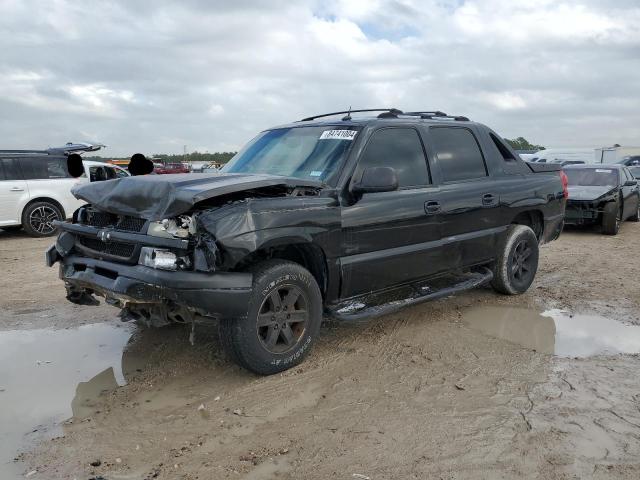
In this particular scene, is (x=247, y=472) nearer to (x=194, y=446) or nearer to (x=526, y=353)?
(x=194, y=446)

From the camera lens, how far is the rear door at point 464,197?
507cm

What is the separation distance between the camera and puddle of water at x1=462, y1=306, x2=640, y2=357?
15.1ft

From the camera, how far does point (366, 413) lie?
340 centimetres

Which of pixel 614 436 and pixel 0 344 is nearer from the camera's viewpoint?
pixel 614 436

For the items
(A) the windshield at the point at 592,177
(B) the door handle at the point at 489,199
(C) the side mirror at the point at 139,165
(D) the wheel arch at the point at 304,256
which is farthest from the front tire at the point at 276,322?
(A) the windshield at the point at 592,177

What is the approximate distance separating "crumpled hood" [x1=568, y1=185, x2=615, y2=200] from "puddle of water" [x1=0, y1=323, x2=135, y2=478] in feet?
31.2

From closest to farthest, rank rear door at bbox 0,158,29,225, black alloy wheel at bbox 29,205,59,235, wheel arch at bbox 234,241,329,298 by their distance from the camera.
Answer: wheel arch at bbox 234,241,329,298 < rear door at bbox 0,158,29,225 < black alloy wheel at bbox 29,205,59,235

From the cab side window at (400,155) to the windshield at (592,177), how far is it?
8679 mm

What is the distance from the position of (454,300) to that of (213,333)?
2669 millimetres

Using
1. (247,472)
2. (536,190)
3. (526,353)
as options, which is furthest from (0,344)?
(536,190)

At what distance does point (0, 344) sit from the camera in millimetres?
4750

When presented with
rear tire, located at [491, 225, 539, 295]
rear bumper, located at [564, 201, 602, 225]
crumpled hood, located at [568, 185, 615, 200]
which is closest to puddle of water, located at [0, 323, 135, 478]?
rear tire, located at [491, 225, 539, 295]

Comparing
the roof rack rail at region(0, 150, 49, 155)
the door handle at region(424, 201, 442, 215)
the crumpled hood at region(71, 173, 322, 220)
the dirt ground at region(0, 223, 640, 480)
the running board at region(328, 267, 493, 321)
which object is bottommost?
the dirt ground at region(0, 223, 640, 480)

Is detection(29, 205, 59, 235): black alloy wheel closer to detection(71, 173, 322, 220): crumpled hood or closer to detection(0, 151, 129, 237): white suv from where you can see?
detection(0, 151, 129, 237): white suv
